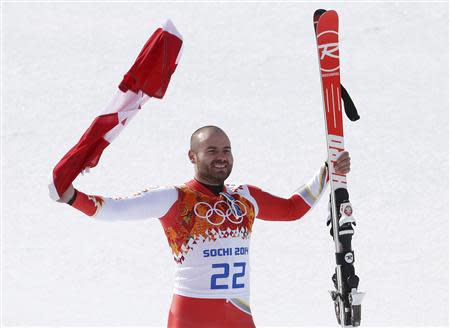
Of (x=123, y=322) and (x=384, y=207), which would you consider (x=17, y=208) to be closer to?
(x=123, y=322)

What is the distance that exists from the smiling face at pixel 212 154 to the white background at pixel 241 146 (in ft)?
11.9

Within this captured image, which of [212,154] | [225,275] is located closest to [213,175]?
[212,154]

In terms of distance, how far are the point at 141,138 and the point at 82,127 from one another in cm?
86

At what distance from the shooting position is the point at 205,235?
12.0 ft

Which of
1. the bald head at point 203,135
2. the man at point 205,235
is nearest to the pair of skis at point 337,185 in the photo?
the man at point 205,235

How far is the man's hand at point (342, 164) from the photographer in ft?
13.1

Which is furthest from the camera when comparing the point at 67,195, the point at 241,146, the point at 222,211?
the point at 241,146

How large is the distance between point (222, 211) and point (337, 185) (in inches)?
23.4

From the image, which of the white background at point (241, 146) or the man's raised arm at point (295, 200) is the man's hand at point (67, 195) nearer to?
the man's raised arm at point (295, 200)

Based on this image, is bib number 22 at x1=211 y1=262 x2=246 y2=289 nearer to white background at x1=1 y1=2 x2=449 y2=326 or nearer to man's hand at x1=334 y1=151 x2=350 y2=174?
man's hand at x1=334 y1=151 x2=350 y2=174

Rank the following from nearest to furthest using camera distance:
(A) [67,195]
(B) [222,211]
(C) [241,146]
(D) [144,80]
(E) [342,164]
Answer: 1. (A) [67,195]
2. (D) [144,80]
3. (B) [222,211]
4. (E) [342,164]
5. (C) [241,146]

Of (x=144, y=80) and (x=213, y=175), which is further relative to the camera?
(x=213, y=175)

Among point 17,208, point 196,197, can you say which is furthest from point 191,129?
point 196,197

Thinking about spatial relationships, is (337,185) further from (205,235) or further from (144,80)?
(144,80)
